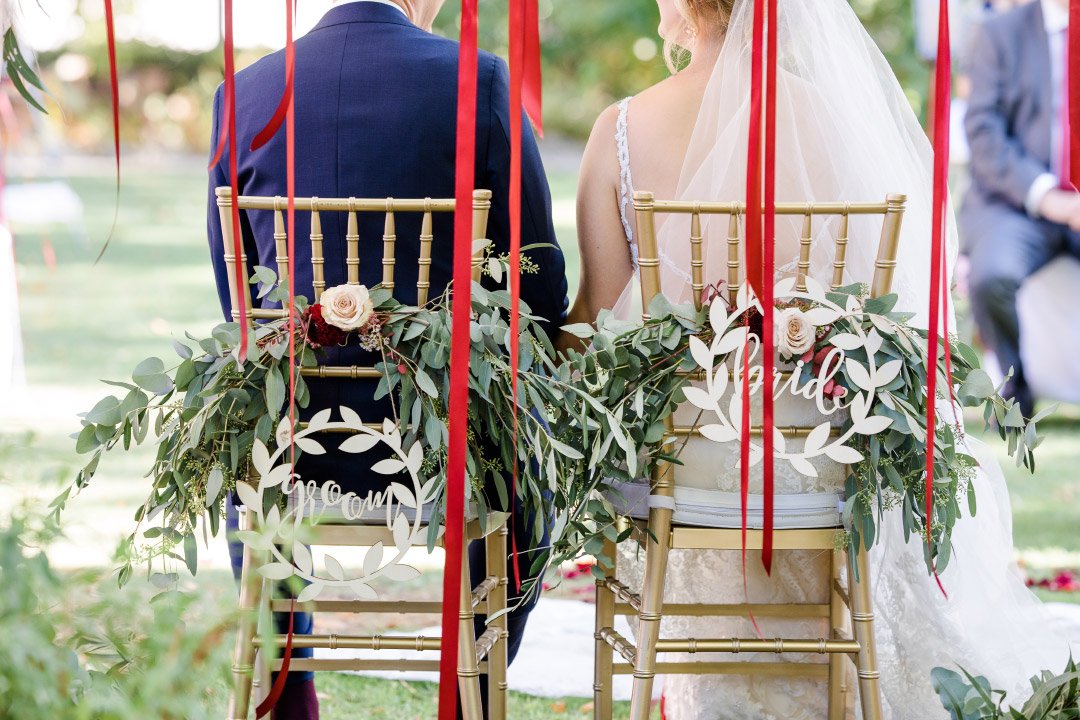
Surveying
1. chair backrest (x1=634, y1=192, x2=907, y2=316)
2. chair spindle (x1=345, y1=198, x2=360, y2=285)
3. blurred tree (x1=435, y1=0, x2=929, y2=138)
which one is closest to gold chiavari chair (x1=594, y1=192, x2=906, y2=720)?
chair backrest (x1=634, y1=192, x2=907, y2=316)

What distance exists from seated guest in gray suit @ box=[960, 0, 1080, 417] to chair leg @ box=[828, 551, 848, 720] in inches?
124

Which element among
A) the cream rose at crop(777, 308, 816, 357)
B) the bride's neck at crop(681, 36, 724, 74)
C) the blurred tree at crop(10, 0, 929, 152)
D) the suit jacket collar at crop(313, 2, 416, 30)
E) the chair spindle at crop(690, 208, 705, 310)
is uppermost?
the blurred tree at crop(10, 0, 929, 152)

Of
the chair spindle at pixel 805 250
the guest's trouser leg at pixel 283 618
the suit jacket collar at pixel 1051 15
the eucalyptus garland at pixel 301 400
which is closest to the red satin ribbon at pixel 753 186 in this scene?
the chair spindle at pixel 805 250

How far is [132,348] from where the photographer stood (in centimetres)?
697

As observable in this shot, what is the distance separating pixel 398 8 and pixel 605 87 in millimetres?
12420

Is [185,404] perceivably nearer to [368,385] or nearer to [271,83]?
[368,385]

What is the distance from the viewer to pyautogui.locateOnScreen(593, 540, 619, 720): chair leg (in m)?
2.29

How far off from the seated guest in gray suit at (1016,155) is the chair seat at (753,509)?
3432 mm

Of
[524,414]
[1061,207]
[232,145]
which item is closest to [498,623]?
[524,414]

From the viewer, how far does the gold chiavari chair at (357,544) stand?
1.85 m

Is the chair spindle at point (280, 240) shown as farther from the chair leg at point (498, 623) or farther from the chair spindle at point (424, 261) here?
the chair leg at point (498, 623)

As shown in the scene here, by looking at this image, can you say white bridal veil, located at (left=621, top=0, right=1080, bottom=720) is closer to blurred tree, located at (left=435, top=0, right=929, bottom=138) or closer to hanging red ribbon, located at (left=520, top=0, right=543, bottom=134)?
hanging red ribbon, located at (left=520, top=0, right=543, bottom=134)

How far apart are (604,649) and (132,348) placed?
5306mm

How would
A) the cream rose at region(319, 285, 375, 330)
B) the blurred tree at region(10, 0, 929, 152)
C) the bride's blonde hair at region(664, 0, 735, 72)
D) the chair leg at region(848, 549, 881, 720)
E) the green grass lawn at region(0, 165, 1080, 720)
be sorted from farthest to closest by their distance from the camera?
1. the blurred tree at region(10, 0, 929, 152)
2. the green grass lawn at region(0, 165, 1080, 720)
3. the bride's blonde hair at region(664, 0, 735, 72)
4. the chair leg at region(848, 549, 881, 720)
5. the cream rose at region(319, 285, 375, 330)
